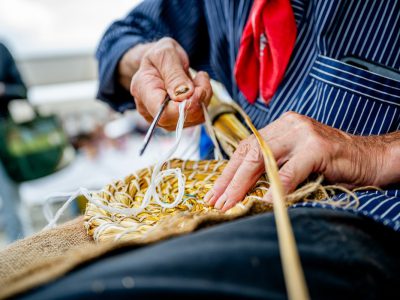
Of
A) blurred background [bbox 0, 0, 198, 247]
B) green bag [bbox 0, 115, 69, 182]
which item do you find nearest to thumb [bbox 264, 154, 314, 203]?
blurred background [bbox 0, 0, 198, 247]

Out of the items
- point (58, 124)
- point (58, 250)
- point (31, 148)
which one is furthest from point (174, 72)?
point (58, 124)

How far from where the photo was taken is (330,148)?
1.48 ft

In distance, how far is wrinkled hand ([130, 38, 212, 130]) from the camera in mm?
577

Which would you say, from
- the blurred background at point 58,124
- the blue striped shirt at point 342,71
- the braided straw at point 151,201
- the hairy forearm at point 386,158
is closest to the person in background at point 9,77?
the blurred background at point 58,124

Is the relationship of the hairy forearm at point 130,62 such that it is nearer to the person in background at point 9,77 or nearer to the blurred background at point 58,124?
the blurred background at point 58,124

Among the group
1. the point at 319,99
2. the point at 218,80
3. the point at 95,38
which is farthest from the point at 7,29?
the point at 319,99

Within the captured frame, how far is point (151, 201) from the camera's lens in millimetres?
520

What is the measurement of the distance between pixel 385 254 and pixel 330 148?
141mm

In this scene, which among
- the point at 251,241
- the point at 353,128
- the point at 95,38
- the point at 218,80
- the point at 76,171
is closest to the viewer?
the point at 251,241

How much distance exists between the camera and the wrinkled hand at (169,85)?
577 mm

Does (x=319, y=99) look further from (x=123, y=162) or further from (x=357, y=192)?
(x=123, y=162)

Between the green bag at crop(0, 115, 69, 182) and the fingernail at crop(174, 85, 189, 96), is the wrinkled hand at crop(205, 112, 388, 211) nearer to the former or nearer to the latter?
the fingernail at crop(174, 85, 189, 96)

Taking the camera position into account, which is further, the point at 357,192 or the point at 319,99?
the point at 319,99

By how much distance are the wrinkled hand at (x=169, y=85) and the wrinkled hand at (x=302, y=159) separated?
0.14m
